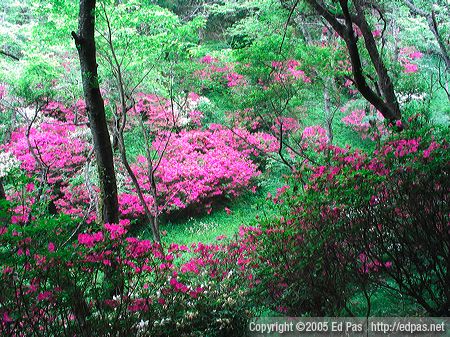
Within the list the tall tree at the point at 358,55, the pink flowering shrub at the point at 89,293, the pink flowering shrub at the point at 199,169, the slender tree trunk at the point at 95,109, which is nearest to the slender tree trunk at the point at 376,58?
the tall tree at the point at 358,55

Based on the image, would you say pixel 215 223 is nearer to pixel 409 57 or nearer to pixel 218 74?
pixel 218 74

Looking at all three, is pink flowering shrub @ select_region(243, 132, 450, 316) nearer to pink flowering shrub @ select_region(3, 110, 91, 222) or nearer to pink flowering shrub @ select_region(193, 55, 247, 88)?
pink flowering shrub @ select_region(3, 110, 91, 222)

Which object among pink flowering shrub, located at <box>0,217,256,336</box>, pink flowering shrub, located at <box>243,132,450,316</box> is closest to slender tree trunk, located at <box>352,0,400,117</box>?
pink flowering shrub, located at <box>243,132,450,316</box>

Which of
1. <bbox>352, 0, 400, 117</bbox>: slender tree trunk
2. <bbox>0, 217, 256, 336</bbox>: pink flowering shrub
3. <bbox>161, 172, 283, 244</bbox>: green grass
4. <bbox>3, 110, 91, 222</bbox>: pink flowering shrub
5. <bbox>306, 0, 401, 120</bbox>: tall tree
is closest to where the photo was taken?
<bbox>0, 217, 256, 336</bbox>: pink flowering shrub

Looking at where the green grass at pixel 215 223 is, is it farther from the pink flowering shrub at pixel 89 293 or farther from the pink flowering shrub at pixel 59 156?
the pink flowering shrub at pixel 89 293

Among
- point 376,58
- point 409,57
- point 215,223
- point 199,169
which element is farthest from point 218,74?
point 376,58

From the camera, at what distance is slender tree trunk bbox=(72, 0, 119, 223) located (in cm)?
485

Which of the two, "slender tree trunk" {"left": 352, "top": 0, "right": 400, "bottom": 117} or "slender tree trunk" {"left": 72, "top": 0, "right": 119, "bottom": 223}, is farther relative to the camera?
"slender tree trunk" {"left": 352, "top": 0, "right": 400, "bottom": 117}

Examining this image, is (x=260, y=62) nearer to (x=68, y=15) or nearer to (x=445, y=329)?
(x=68, y=15)

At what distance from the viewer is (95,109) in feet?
16.1

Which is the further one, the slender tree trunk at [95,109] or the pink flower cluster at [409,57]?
the pink flower cluster at [409,57]

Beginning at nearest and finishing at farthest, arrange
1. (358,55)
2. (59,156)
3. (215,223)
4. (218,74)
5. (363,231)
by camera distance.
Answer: (363,231) → (358,55) → (59,156) → (215,223) → (218,74)

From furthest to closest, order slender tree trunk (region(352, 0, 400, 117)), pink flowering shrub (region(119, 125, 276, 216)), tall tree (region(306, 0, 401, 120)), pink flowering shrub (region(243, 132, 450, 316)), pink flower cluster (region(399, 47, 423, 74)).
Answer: pink flower cluster (region(399, 47, 423, 74)) < pink flowering shrub (region(119, 125, 276, 216)) < slender tree trunk (region(352, 0, 400, 117)) < tall tree (region(306, 0, 401, 120)) < pink flowering shrub (region(243, 132, 450, 316))

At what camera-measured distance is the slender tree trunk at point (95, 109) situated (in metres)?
4.85
